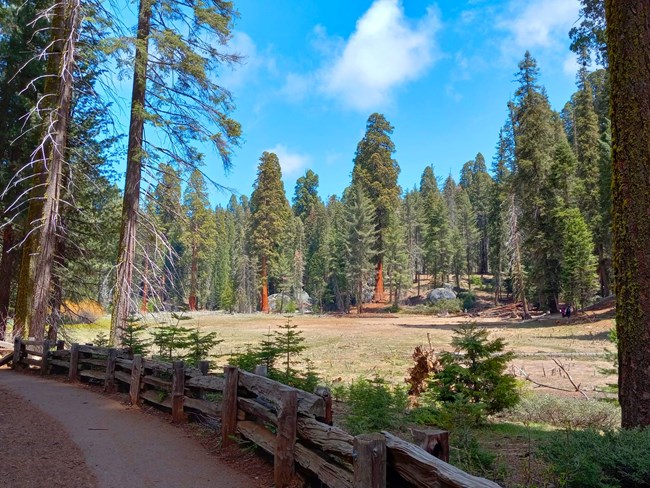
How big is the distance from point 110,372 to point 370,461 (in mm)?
7690

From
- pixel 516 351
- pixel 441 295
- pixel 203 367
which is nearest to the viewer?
pixel 203 367

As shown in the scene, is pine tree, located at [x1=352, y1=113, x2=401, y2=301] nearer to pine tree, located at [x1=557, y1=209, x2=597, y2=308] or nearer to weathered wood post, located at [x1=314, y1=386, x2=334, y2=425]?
pine tree, located at [x1=557, y1=209, x2=597, y2=308]

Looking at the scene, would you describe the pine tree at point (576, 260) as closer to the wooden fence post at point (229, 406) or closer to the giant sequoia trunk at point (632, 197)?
the giant sequoia trunk at point (632, 197)

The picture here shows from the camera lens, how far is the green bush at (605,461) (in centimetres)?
338

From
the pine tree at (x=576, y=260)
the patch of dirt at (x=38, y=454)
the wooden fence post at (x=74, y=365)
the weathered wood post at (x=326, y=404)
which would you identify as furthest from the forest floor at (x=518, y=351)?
the patch of dirt at (x=38, y=454)

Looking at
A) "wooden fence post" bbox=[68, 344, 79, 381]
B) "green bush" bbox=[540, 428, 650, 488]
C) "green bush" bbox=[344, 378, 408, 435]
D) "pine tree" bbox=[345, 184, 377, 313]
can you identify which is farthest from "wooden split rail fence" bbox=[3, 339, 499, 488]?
"pine tree" bbox=[345, 184, 377, 313]

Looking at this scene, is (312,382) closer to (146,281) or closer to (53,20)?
(146,281)

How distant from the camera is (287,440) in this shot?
4.68 m

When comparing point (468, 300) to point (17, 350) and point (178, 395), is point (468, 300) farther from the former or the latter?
point (178, 395)

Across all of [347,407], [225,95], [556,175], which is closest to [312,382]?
[347,407]

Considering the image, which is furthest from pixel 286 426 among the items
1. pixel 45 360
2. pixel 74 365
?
pixel 45 360

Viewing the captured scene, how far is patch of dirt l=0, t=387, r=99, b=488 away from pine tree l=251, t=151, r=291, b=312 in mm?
49108

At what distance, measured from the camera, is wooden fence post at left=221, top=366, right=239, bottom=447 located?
587 centimetres

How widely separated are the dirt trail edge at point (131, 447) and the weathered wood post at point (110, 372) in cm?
53
